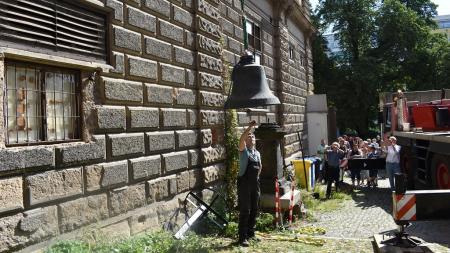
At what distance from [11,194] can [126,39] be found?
2.91 metres

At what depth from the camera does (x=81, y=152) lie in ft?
18.9

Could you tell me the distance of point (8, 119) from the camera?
490 cm

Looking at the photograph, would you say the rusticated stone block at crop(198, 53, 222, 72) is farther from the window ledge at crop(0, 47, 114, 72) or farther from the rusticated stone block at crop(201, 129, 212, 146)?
the window ledge at crop(0, 47, 114, 72)

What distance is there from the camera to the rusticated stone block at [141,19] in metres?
6.94

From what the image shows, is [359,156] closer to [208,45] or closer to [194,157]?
[208,45]

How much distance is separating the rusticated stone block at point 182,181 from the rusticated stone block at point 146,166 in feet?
2.32

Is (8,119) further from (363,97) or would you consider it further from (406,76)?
(406,76)

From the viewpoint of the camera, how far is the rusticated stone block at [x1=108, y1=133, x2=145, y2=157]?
637 centimetres

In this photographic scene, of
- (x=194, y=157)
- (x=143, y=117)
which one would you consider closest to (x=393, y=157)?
(x=194, y=157)

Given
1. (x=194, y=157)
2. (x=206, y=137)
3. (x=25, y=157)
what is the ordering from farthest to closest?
(x=206, y=137), (x=194, y=157), (x=25, y=157)

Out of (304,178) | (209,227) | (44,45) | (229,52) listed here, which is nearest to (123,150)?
(44,45)

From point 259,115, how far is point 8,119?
926cm

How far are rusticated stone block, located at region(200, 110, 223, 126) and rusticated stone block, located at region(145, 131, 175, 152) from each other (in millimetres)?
1256

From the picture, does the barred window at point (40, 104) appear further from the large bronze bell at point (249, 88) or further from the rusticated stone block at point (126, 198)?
the large bronze bell at point (249, 88)
